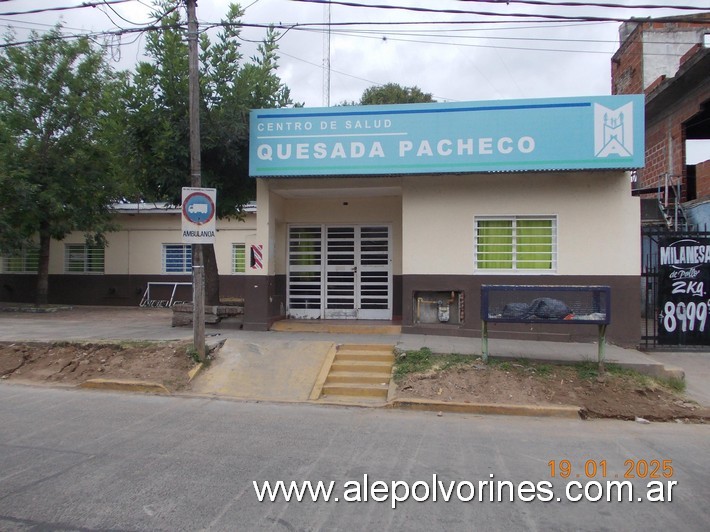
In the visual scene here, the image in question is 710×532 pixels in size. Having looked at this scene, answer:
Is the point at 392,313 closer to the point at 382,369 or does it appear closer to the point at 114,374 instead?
the point at 382,369

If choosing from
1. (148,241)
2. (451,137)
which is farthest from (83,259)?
(451,137)

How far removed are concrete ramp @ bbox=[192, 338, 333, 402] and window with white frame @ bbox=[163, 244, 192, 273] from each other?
1008cm

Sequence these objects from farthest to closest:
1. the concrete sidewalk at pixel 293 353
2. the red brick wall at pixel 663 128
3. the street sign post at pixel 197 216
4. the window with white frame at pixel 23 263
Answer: the window with white frame at pixel 23 263 < the red brick wall at pixel 663 128 < the street sign post at pixel 197 216 < the concrete sidewalk at pixel 293 353

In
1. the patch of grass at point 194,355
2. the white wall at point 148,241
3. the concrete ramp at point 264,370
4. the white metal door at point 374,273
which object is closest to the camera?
the concrete ramp at point 264,370

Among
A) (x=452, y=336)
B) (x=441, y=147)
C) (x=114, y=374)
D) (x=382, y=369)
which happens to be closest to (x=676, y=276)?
(x=452, y=336)

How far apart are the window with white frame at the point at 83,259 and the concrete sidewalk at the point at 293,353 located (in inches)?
294

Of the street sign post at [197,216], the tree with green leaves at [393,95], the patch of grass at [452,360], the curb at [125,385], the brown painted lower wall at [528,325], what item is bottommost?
the curb at [125,385]

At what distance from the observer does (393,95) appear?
29.9 m

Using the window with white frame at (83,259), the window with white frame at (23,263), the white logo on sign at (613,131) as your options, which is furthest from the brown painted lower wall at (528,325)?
the window with white frame at (23,263)

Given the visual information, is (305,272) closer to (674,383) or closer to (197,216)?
(197,216)

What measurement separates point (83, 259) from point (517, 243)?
16105 mm

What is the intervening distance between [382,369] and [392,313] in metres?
4.01

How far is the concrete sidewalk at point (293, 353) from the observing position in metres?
8.55

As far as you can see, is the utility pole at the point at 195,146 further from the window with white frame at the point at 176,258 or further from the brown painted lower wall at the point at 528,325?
the window with white frame at the point at 176,258
